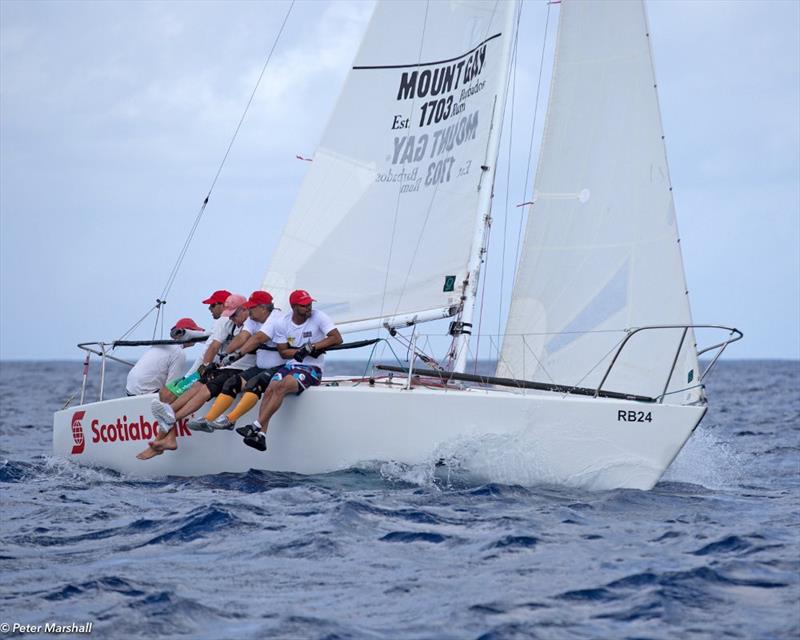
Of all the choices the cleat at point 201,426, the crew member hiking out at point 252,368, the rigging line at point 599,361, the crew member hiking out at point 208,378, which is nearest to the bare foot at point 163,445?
the crew member hiking out at point 208,378

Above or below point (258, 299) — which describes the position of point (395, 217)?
above

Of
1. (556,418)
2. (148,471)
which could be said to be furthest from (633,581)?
(148,471)

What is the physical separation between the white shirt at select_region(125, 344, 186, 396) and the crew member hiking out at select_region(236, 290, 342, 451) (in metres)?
1.51

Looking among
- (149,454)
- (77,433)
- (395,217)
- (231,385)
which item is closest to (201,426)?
(231,385)

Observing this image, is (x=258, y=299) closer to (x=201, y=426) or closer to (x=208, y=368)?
(x=208, y=368)

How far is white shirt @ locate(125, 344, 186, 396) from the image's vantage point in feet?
33.1

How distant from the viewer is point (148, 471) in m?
9.80

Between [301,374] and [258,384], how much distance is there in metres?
0.39

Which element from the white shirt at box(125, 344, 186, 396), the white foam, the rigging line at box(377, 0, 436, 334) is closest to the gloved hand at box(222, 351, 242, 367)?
the white shirt at box(125, 344, 186, 396)

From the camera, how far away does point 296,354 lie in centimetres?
887

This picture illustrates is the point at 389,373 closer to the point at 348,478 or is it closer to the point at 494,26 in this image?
the point at 348,478

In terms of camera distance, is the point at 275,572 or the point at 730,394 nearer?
the point at 275,572

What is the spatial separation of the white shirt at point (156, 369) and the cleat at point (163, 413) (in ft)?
2.69

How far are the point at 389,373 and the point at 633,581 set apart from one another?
4.09 metres
